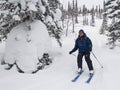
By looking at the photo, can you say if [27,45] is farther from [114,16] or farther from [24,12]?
[114,16]

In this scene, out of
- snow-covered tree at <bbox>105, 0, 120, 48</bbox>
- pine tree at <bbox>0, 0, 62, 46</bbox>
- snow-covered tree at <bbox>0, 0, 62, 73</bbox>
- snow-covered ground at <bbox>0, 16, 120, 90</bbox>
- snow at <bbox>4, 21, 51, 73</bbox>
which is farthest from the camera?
snow-covered tree at <bbox>105, 0, 120, 48</bbox>

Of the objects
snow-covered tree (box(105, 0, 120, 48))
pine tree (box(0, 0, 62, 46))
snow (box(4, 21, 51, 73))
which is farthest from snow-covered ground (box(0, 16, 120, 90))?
snow-covered tree (box(105, 0, 120, 48))

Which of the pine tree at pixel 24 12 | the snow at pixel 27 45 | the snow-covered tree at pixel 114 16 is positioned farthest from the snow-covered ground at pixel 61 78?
the snow-covered tree at pixel 114 16

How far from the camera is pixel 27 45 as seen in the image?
35.0 ft

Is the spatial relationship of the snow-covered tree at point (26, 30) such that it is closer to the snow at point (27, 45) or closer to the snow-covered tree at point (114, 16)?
the snow at point (27, 45)

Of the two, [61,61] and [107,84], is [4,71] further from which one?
[107,84]

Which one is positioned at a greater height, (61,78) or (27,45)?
(27,45)

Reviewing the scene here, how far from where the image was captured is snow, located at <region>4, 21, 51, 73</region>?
1023cm

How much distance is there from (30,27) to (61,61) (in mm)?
2566

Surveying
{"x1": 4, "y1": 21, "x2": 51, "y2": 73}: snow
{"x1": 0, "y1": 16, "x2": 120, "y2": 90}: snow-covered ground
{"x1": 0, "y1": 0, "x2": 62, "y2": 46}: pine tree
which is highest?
{"x1": 0, "y1": 0, "x2": 62, "y2": 46}: pine tree

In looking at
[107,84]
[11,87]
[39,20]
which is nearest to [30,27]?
[39,20]

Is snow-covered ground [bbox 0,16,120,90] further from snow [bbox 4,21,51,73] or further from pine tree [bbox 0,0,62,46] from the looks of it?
pine tree [bbox 0,0,62,46]

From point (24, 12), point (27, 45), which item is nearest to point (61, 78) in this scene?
point (27, 45)

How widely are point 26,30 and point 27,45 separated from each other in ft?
3.66
